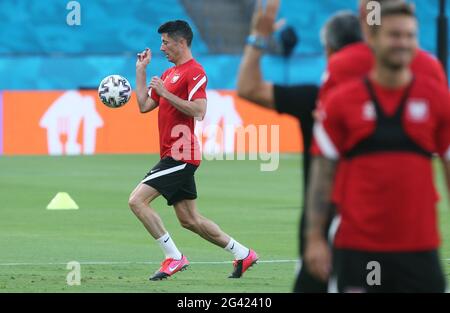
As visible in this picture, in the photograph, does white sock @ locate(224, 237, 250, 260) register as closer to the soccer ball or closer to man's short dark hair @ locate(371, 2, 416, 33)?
the soccer ball

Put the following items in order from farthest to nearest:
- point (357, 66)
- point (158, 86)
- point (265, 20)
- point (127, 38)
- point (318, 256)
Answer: point (127, 38) → point (158, 86) → point (265, 20) → point (357, 66) → point (318, 256)

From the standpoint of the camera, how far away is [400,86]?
21.2 ft

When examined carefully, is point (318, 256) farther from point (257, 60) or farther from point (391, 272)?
point (257, 60)

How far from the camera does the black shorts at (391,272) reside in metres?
6.51

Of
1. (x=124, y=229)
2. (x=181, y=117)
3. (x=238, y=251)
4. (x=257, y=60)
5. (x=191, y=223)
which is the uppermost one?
(x=257, y=60)

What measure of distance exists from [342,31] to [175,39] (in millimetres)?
5138

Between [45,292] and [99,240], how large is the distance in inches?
177

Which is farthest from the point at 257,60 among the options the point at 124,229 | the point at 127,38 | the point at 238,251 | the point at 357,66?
the point at 127,38

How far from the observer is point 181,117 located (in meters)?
12.3

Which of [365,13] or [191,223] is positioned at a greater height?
[365,13]

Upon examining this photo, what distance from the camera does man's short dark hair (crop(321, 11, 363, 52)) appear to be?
7.52 m

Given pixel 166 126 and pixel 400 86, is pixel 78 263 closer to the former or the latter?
pixel 166 126

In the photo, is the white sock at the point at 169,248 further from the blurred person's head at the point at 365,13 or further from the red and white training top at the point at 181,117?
the blurred person's head at the point at 365,13

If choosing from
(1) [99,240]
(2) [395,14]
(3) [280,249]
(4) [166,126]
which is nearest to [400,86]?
(2) [395,14]
